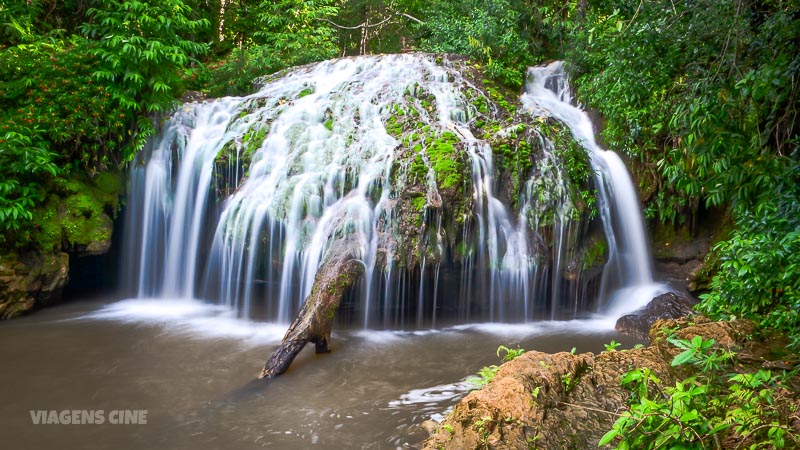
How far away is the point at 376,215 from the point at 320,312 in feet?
6.38

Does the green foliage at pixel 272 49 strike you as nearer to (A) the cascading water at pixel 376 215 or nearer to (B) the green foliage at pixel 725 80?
(A) the cascading water at pixel 376 215

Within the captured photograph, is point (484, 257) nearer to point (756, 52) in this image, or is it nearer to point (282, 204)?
point (282, 204)

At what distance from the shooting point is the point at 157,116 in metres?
9.65

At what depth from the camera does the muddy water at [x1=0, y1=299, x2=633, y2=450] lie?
436cm

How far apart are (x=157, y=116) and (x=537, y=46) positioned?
30.0ft

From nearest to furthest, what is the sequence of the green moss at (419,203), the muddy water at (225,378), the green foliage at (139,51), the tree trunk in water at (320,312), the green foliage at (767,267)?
the green foliage at (767,267), the muddy water at (225,378), the tree trunk in water at (320,312), the green moss at (419,203), the green foliage at (139,51)

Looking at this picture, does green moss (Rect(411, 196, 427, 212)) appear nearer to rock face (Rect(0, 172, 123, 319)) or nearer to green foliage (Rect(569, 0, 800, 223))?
green foliage (Rect(569, 0, 800, 223))

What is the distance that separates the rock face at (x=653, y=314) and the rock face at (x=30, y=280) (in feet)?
27.5

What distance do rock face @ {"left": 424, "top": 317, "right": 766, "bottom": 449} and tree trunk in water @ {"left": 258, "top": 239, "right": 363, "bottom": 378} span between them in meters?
3.28

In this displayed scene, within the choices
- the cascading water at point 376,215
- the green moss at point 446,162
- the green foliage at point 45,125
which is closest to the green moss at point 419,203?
the cascading water at point 376,215

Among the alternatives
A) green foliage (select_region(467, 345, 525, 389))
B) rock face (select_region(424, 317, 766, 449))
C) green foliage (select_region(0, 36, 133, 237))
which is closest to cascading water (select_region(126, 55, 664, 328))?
→ green foliage (select_region(0, 36, 133, 237))

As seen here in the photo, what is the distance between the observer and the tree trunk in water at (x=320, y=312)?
18.8 feet

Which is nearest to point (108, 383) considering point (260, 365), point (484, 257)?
point (260, 365)

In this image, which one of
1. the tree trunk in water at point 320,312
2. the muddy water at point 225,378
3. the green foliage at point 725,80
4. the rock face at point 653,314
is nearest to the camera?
the green foliage at point 725,80
